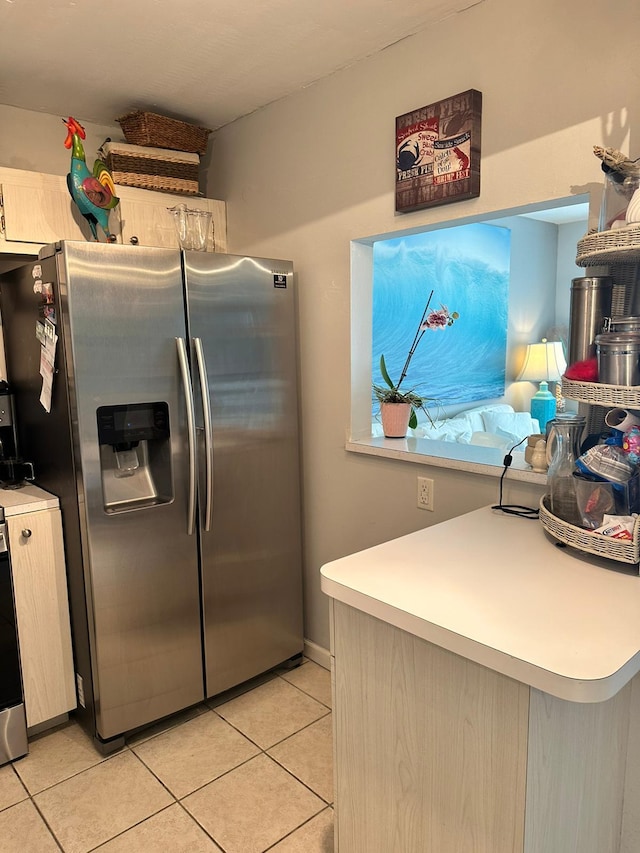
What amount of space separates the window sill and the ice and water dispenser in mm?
727

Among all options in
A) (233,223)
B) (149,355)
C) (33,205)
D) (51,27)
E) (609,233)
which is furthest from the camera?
(233,223)

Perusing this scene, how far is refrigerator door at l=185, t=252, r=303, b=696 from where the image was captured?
2248mm

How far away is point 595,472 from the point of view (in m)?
1.36

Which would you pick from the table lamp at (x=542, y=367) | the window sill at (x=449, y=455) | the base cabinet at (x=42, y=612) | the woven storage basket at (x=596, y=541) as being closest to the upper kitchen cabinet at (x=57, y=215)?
the base cabinet at (x=42, y=612)

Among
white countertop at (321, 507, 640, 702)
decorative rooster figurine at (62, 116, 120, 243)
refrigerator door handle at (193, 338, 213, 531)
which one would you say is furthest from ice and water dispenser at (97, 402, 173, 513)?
white countertop at (321, 507, 640, 702)

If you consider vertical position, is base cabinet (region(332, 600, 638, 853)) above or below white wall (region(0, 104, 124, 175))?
below

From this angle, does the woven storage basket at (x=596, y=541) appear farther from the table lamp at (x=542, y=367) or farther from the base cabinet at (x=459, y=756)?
the table lamp at (x=542, y=367)

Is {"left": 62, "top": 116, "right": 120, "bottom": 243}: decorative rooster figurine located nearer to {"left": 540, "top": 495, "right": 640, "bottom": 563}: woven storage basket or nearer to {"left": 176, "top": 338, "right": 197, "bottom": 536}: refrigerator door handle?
{"left": 176, "top": 338, "right": 197, "bottom": 536}: refrigerator door handle

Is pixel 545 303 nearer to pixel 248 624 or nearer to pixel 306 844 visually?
pixel 248 624

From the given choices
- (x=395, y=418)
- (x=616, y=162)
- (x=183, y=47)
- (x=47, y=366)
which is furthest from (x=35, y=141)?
(x=616, y=162)

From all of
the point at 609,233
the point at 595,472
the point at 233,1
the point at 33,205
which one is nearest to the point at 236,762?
the point at 595,472

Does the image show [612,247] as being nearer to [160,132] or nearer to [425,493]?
[425,493]

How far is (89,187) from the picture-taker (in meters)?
2.34

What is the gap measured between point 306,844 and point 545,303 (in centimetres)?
454
